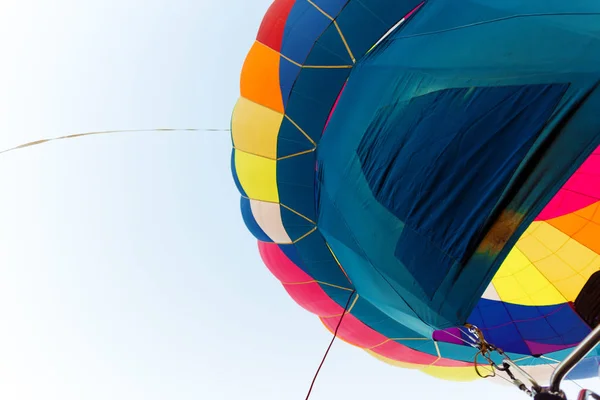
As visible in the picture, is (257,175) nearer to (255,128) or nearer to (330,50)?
(255,128)

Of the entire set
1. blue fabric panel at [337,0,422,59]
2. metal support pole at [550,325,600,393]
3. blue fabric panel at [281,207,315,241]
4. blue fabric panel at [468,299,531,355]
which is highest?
blue fabric panel at [337,0,422,59]

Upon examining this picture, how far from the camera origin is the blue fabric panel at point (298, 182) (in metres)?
3.15

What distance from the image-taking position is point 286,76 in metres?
3.15

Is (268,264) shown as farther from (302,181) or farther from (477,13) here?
(477,13)

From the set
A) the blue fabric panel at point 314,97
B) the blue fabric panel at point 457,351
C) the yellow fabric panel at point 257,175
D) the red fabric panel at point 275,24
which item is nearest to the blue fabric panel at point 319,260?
the yellow fabric panel at point 257,175

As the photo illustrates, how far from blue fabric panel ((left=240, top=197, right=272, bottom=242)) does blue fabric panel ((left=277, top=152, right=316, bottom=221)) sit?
0.61 meters

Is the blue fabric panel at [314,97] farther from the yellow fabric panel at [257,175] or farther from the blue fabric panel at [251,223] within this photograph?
the blue fabric panel at [251,223]

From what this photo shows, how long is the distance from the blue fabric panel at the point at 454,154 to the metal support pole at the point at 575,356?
0.71 meters

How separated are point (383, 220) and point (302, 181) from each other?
4.03ft

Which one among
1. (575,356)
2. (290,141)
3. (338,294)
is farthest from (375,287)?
(575,356)

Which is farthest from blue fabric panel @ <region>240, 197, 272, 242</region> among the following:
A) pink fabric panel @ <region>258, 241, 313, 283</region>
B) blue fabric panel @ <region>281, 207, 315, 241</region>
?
blue fabric panel @ <region>281, 207, 315, 241</region>

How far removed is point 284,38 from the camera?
320cm

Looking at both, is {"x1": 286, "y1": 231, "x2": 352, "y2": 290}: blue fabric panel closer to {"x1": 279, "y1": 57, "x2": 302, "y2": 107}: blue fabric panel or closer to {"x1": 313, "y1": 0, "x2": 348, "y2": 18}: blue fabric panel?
{"x1": 279, "y1": 57, "x2": 302, "y2": 107}: blue fabric panel

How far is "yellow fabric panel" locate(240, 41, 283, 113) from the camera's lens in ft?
10.7
